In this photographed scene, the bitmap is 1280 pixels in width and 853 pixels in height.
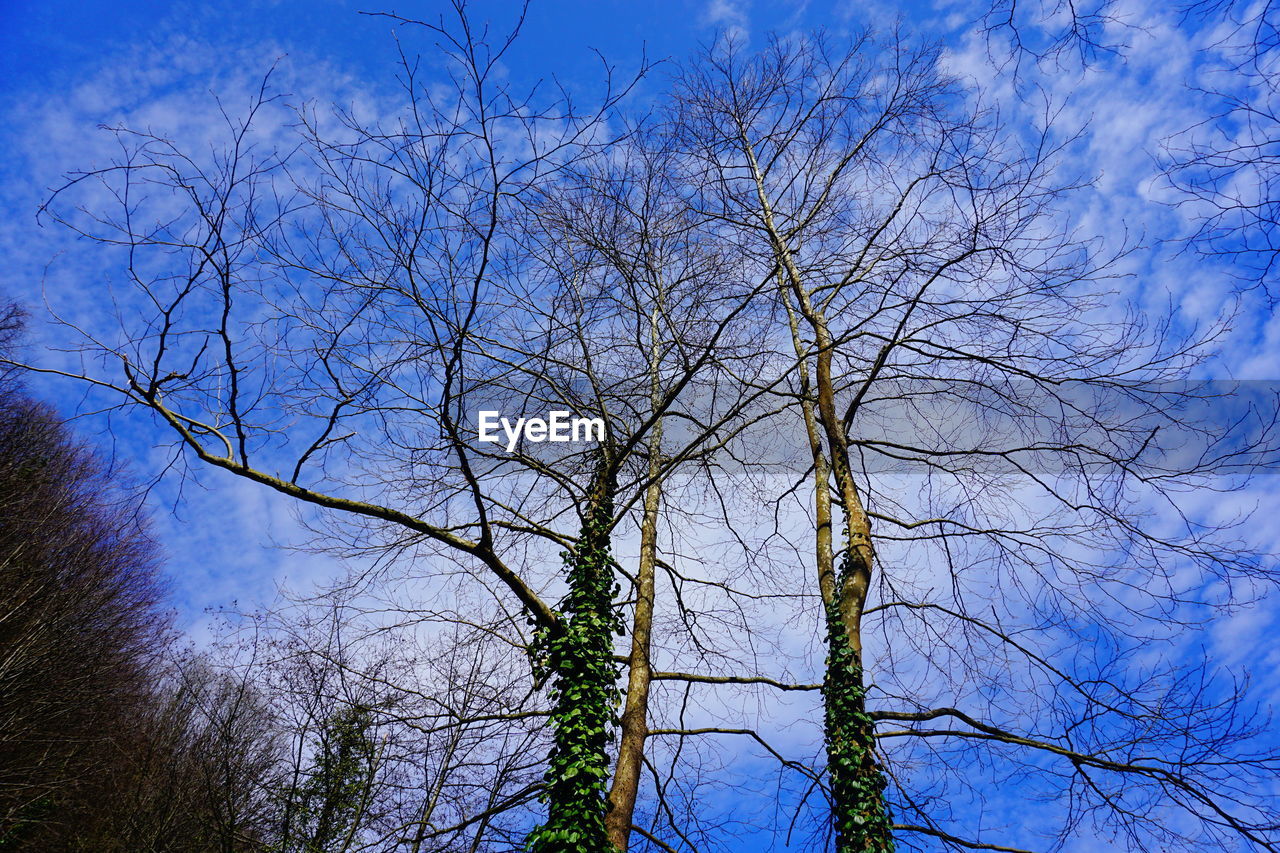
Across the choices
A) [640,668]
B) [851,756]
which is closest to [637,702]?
[640,668]

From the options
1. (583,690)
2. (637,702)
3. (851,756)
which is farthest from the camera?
(637,702)

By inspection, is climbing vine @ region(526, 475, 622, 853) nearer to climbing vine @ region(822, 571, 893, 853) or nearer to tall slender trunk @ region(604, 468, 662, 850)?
tall slender trunk @ region(604, 468, 662, 850)

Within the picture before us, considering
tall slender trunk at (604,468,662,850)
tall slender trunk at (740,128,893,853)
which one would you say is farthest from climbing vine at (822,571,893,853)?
tall slender trunk at (604,468,662,850)

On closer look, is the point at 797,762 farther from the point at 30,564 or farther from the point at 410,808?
the point at 30,564

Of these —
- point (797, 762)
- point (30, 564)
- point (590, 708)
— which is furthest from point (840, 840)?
point (30, 564)

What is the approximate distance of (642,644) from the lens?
6.90 metres

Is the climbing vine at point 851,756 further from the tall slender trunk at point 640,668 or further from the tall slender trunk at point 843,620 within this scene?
the tall slender trunk at point 640,668

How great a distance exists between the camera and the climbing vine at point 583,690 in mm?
5402

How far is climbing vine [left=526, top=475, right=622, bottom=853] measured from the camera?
5.40 meters

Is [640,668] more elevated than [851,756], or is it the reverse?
[640,668]

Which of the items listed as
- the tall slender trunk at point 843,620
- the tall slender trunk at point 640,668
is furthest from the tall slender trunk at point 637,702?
the tall slender trunk at point 843,620

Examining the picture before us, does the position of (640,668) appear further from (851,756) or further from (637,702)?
(851,756)

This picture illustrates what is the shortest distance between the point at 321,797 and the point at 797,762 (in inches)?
212

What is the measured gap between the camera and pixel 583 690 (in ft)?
19.6
